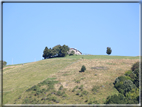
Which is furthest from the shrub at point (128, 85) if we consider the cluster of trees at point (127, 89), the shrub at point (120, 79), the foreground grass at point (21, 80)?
the foreground grass at point (21, 80)

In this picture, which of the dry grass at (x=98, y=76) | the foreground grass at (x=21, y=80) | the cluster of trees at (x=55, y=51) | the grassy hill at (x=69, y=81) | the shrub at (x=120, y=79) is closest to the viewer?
the grassy hill at (x=69, y=81)

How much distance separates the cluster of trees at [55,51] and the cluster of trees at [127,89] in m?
44.1

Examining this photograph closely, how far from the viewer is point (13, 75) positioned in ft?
230

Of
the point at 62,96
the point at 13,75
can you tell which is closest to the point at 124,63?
the point at 62,96

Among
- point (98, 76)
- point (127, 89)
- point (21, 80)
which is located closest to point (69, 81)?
point (98, 76)

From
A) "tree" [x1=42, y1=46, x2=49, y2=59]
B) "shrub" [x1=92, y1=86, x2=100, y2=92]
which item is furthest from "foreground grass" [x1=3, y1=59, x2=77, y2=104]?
"tree" [x1=42, y1=46, x2=49, y2=59]

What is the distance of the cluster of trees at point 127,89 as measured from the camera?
134 ft

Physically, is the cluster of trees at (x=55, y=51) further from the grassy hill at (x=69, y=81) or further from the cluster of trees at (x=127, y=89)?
the cluster of trees at (x=127, y=89)

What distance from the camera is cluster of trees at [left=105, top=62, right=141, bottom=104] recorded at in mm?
40803

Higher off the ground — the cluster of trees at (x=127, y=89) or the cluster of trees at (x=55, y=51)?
the cluster of trees at (x=55, y=51)

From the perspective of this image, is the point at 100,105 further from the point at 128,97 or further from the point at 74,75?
the point at 74,75

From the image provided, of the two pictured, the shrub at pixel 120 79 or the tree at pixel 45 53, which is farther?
the tree at pixel 45 53

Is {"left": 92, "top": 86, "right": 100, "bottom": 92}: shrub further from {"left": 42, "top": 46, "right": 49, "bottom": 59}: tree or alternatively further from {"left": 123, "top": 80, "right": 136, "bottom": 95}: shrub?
{"left": 42, "top": 46, "right": 49, "bottom": 59}: tree

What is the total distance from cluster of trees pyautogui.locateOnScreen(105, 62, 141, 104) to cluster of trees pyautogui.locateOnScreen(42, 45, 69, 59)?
44106mm
